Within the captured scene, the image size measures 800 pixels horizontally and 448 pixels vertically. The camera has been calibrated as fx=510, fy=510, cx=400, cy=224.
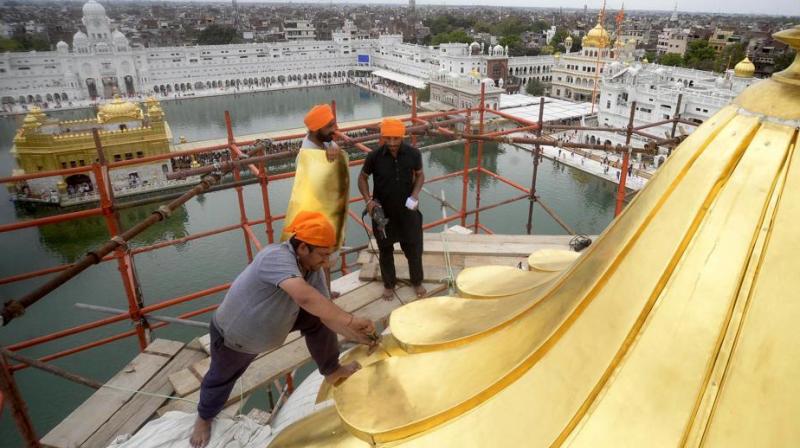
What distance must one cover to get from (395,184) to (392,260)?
1.83ft

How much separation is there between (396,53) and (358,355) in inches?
1848

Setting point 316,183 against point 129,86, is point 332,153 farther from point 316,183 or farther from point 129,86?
point 129,86

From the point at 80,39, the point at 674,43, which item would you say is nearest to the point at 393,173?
the point at 80,39

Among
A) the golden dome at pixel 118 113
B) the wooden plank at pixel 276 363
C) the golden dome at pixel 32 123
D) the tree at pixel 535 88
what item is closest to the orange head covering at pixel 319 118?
the wooden plank at pixel 276 363

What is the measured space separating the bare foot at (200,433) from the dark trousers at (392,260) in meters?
1.38

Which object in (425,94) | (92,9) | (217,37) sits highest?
(92,9)

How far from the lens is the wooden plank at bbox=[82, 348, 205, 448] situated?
96.3 inches

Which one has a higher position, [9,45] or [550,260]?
[9,45]

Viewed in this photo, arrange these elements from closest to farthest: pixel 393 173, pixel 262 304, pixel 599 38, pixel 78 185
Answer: pixel 262 304 < pixel 393 173 < pixel 78 185 < pixel 599 38

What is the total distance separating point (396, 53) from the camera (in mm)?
46156

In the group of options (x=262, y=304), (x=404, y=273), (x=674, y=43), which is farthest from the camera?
(x=674, y=43)

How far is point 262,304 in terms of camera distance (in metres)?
1.89

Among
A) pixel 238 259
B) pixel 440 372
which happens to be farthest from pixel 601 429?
pixel 238 259

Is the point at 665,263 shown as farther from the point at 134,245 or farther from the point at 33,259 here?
the point at 33,259
